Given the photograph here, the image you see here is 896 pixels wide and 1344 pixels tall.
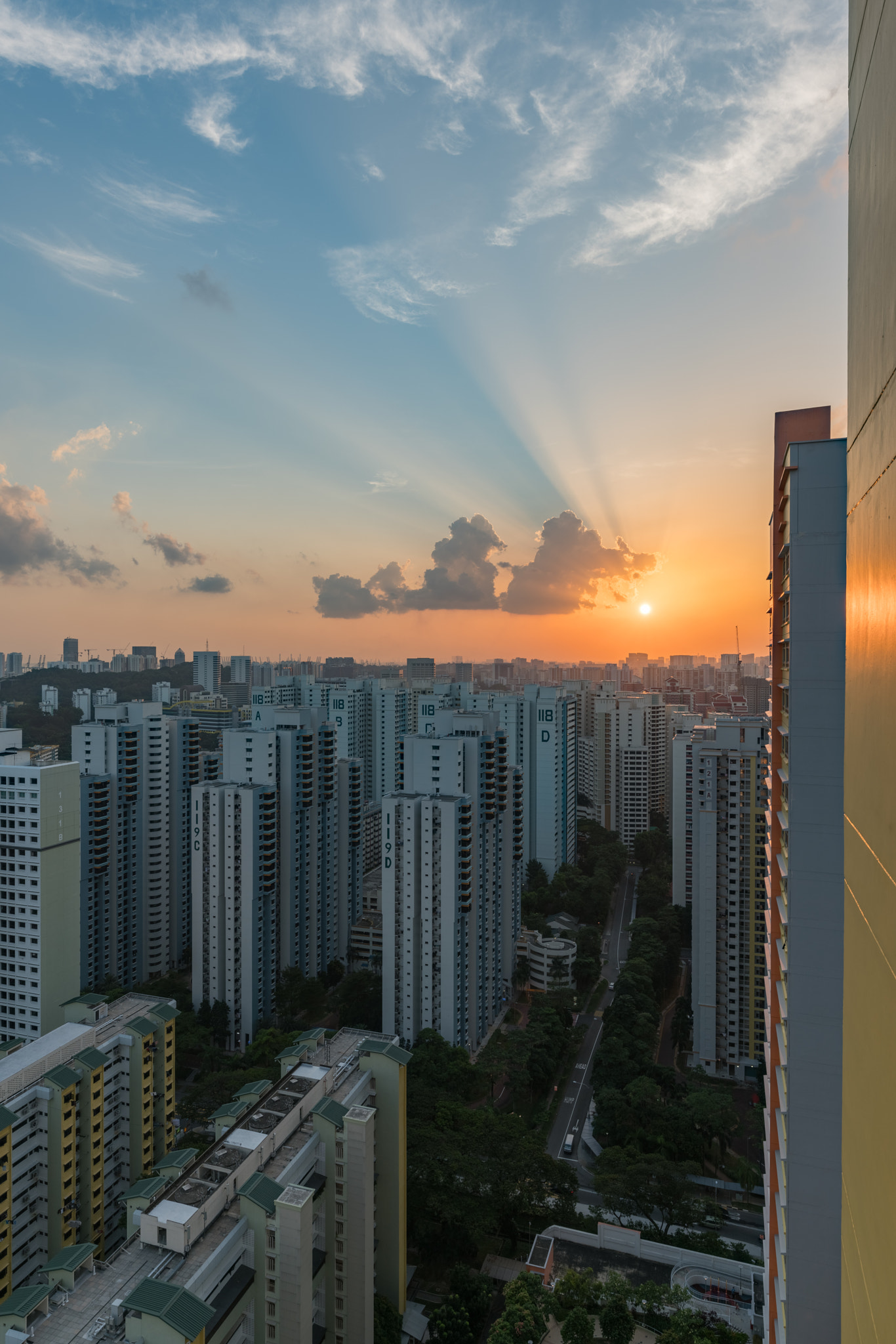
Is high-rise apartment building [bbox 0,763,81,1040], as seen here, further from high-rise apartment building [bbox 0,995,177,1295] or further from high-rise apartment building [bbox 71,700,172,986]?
high-rise apartment building [bbox 71,700,172,986]

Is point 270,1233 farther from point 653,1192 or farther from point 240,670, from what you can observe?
point 240,670

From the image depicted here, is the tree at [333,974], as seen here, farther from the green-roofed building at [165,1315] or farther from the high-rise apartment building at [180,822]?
the green-roofed building at [165,1315]

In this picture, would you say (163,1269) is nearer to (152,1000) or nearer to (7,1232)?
(7,1232)

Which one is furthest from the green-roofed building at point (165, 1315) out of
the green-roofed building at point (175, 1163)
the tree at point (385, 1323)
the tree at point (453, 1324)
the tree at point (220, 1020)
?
the tree at point (220, 1020)

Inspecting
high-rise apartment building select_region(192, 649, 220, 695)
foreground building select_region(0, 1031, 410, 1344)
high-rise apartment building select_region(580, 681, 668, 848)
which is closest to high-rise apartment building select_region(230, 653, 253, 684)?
high-rise apartment building select_region(192, 649, 220, 695)

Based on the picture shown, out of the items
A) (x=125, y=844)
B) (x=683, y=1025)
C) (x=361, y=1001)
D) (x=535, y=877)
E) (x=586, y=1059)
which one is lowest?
(x=586, y=1059)

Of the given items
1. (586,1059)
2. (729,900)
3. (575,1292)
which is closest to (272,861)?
(586,1059)

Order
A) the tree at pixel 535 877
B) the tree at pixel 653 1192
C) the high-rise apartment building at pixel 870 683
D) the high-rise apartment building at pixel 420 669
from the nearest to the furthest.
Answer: the high-rise apartment building at pixel 870 683 < the tree at pixel 653 1192 < the tree at pixel 535 877 < the high-rise apartment building at pixel 420 669
